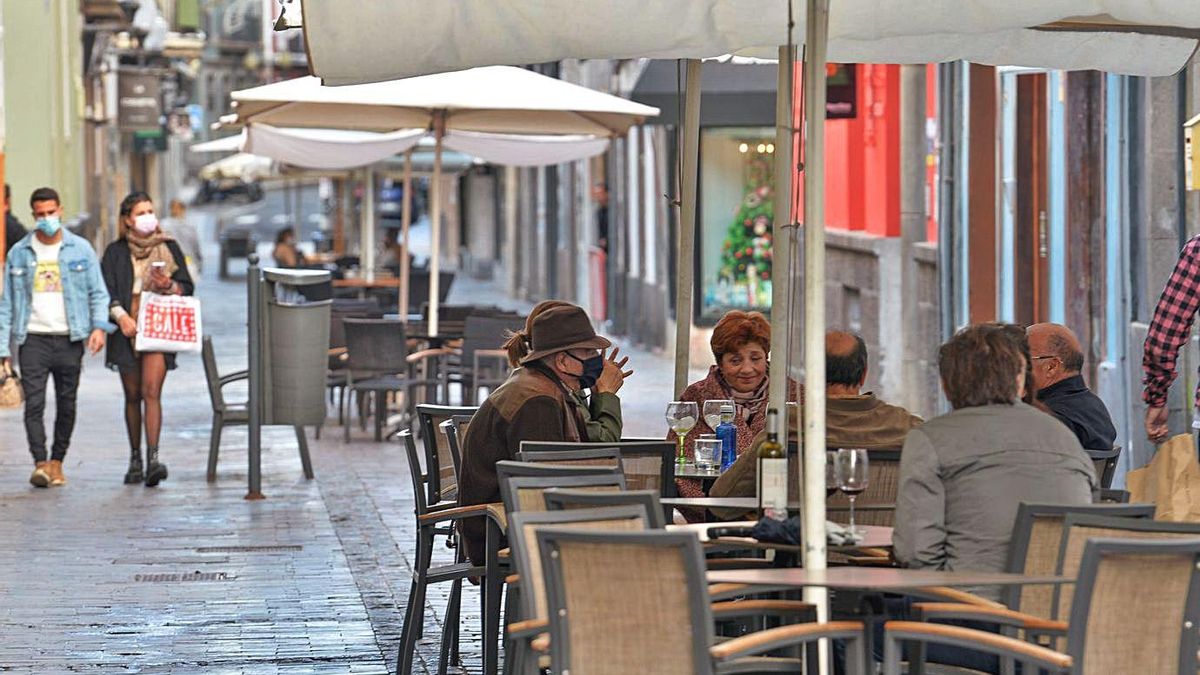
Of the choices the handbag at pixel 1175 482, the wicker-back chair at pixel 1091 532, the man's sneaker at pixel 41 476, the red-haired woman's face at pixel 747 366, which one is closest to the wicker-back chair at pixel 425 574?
the red-haired woman's face at pixel 747 366

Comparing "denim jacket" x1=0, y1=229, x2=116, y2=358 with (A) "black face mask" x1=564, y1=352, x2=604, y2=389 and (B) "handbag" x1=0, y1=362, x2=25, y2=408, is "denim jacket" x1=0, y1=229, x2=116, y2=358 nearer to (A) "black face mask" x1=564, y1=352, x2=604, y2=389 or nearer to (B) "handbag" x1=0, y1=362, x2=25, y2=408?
(B) "handbag" x1=0, y1=362, x2=25, y2=408

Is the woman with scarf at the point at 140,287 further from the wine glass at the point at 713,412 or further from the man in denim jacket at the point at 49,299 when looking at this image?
the wine glass at the point at 713,412

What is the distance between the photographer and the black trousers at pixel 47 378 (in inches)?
523

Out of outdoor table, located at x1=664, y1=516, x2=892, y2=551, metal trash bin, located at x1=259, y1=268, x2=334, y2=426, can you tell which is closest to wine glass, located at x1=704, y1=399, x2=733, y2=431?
outdoor table, located at x1=664, y1=516, x2=892, y2=551

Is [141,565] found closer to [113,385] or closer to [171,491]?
[171,491]

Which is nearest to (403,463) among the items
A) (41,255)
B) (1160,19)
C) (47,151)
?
Answer: (41,255)

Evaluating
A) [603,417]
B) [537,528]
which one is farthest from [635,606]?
[603,417]

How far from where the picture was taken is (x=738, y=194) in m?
24.6

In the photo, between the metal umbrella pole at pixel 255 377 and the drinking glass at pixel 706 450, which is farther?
the metal umbrella pole at pixel 255 377

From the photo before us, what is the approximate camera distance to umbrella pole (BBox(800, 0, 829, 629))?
17.5 ft

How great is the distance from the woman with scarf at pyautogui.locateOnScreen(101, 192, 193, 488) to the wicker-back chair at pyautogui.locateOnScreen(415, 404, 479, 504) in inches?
220

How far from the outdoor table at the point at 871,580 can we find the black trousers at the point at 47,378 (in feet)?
28.2

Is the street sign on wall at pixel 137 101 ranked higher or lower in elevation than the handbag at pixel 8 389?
higher

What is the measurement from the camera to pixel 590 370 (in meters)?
7.74
